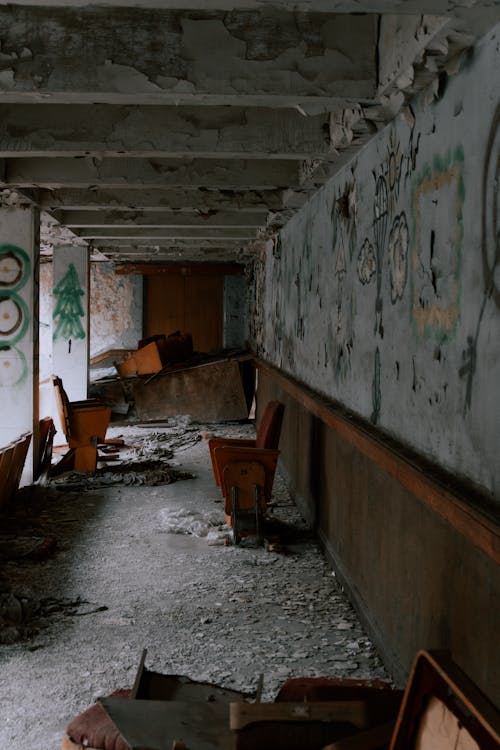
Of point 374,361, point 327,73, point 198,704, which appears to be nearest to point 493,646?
point 198,704

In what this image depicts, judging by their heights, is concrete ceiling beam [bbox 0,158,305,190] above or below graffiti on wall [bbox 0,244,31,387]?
above

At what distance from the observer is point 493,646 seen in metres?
2.35

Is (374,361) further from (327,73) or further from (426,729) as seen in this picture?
(426,729)

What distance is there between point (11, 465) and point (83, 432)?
2113 mm

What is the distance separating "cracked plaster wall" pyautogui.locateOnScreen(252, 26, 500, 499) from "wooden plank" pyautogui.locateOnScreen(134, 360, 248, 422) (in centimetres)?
755

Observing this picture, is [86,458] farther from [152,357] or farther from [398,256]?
[398,256]

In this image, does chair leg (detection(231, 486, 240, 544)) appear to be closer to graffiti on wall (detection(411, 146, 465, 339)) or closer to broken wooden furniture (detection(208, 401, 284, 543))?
broken wooden furniture (detection(208, 401, 284, 543))

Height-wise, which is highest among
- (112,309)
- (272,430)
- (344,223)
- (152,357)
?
(344,223)

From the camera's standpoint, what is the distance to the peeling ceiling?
304cm

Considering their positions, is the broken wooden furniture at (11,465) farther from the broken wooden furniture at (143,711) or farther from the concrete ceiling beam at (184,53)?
the broken wooden furniture at (143,711)

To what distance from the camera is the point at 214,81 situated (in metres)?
3.62

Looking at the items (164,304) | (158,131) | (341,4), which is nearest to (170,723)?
(341,4)

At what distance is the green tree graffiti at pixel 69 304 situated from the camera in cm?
1190

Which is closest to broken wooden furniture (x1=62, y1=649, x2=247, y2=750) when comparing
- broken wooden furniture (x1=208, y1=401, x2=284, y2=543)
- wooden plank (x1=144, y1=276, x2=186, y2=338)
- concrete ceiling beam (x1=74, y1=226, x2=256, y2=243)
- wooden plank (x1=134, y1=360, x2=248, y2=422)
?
broken wooden furniture (x1=208, y1=401, x2=284, y2=543)
